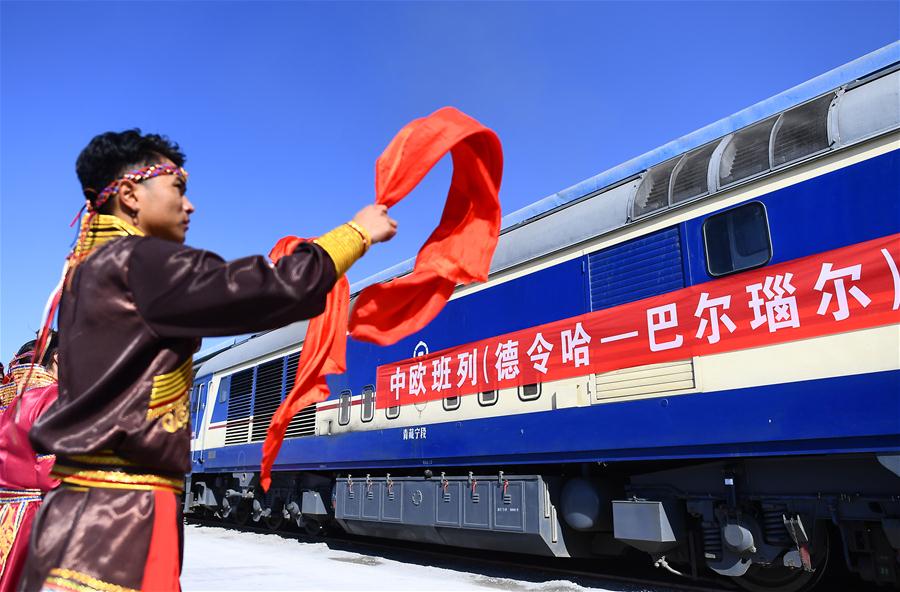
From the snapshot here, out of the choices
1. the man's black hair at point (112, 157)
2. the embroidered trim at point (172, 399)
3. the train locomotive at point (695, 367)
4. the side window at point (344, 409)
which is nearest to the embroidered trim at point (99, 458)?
the embroidered trim at point (172, 399)

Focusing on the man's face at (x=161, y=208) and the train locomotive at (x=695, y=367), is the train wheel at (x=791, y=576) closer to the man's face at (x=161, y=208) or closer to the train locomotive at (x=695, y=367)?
the train locomotive at (x=695, y=367)

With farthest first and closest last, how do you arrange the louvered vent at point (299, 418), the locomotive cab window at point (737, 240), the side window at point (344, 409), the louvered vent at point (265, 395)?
the louvered vent at point (265, 395), the louvered vent at point (299, 418), the side window at point (344, 409), the locomotive cab window at point (737, 240)

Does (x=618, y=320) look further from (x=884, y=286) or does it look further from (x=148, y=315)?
(x=148, y=315)

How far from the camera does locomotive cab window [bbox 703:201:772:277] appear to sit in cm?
568

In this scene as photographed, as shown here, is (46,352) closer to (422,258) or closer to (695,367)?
(422,258)

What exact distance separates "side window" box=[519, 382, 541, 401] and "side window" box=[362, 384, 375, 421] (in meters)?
3.08

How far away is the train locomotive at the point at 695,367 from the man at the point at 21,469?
15.1 ft

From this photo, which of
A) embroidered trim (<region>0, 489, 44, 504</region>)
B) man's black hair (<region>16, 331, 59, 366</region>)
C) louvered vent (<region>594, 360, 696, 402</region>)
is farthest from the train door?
embroidered trim (<region>0, 489, 44, 504</region>)

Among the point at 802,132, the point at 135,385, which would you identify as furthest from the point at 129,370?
the point at 802,132

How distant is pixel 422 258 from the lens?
118 inches

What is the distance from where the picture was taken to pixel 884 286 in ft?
15.6

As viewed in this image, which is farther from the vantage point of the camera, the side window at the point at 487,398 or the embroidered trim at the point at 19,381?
the side window at the point at 487,398

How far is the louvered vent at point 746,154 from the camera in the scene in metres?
5.91

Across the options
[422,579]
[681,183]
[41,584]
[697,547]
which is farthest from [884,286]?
[422,579]
